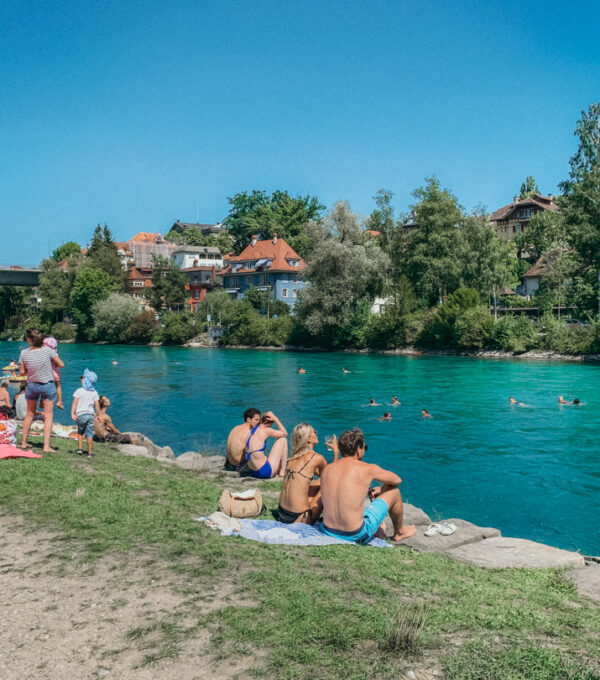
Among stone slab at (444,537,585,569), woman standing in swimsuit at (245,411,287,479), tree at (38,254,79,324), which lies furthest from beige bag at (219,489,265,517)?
tree at (38,254,79,324)

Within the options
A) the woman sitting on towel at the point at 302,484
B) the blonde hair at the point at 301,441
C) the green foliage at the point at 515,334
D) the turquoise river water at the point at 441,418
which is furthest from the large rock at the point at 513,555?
the green foliage at the point at 515,334

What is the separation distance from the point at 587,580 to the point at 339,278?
61.6 m

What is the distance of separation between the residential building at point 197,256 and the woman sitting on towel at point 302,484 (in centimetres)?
11178

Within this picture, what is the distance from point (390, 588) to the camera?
20.2 feet

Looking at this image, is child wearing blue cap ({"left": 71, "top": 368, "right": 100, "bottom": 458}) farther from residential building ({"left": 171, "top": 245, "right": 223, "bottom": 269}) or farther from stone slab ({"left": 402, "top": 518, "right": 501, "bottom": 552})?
residential building ({"left": 171, "top": 245, "right": 223, "bottom": 269})

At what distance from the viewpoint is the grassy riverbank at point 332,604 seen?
183 inches

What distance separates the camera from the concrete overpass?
84562 mm

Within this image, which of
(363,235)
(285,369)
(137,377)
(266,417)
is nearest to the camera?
(266,417)

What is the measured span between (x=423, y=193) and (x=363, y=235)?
372 inches

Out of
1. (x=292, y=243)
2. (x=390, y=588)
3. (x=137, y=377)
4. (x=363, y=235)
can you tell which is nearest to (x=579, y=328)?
(x=363, y=235)

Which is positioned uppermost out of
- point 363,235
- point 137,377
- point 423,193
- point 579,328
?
point 423,193

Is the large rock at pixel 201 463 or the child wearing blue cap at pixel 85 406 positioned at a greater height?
the child wearing blue cap at pixel 85 406

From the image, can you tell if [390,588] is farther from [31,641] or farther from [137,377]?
[137,377]

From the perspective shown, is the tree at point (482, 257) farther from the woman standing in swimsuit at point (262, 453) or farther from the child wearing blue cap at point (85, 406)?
the child wearing blue cap at point (85, 406)
